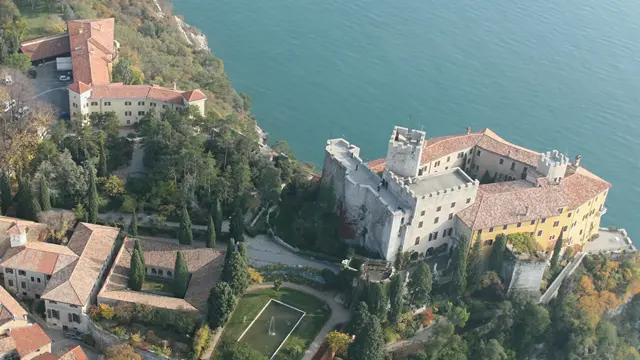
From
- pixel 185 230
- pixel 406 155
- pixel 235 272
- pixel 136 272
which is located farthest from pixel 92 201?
pixel 406 155

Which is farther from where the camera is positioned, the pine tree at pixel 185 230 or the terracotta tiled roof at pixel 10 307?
the pine tree at pixel 185 230

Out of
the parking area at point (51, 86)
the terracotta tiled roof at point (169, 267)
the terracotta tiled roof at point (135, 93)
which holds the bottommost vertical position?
the terracotta tiled roof at point (169, 267)

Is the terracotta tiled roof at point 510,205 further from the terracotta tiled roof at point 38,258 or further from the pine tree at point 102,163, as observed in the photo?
the terracotta tiled roof at point 38,258

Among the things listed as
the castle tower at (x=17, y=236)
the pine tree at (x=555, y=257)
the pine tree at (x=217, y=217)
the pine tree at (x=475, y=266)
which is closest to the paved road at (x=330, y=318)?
the pine tree at (x=217, y=217)

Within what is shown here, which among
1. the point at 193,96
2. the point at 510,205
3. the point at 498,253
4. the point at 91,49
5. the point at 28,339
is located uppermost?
the point at 91,49

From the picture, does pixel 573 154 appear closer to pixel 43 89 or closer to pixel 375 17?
pixel 375 17

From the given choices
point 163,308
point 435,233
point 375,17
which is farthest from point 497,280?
point 375,17

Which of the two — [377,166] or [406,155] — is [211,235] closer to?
[377,166]
